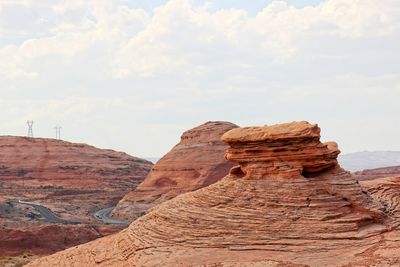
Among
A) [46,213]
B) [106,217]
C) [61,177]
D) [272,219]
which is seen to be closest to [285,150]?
[272,219]

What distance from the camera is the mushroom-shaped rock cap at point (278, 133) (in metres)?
21.4

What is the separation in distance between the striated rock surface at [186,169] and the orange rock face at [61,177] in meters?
5.34

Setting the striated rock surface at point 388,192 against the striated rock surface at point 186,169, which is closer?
the striated rock surface at point 388,192

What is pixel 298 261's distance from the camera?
18.6 meters

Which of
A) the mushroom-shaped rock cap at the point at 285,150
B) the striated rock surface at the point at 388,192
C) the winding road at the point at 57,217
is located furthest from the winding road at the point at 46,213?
the mushroom-shaped rock cap at the point at 285,150

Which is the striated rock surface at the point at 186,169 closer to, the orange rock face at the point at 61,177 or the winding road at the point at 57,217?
the winding road at the point at 57,217

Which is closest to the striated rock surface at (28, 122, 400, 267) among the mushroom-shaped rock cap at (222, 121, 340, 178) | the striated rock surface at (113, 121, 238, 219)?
the mushroom-shaped rock cap at (222, 121, 340, 178)

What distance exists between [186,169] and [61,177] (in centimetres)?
3349

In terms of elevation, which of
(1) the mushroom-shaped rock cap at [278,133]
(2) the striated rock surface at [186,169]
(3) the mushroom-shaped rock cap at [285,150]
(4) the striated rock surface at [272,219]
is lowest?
(4) the striated rock surface at [272,219]

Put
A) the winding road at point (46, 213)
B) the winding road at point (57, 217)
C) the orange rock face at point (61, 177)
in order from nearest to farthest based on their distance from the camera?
the winding road at point (57, 217)
the winding road at point (46, 213)
the orange rock face at point (61, 177)

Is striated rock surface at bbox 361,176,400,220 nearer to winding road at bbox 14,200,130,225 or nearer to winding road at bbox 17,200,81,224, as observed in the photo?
winding road at bbox 14,200,130,225

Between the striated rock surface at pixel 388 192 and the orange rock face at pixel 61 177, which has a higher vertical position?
the orange rock face at pixel 61 177

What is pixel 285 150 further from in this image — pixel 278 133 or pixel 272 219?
pixel 272 219

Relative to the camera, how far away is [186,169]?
6988 centimetres
